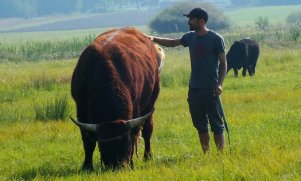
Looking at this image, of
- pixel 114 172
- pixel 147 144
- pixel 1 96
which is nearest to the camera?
pixel 114 172

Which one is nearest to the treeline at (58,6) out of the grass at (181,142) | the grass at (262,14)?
the grass at (262,14)

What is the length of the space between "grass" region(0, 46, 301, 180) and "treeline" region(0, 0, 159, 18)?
14369cm

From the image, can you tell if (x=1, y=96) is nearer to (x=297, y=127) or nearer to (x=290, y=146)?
(x=297, y=127)

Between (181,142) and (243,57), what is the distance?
17.4 meters

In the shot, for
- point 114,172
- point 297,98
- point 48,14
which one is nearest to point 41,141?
point 114,172

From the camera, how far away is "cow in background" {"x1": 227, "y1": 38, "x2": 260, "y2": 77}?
29.0 m

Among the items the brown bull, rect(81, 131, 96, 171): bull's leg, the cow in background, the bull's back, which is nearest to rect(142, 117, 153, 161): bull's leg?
the brown bull

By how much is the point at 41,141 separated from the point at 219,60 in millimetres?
4450

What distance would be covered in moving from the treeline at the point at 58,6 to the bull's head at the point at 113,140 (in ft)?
504

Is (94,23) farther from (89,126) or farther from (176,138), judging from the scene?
(89,126)

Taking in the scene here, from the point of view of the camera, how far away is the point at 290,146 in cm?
1027

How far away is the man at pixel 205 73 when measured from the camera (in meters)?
10.2

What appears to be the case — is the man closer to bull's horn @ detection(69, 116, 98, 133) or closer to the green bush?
bull's horn @ detection(69, 116, 98, 133)

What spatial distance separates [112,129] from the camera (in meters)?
9.22
